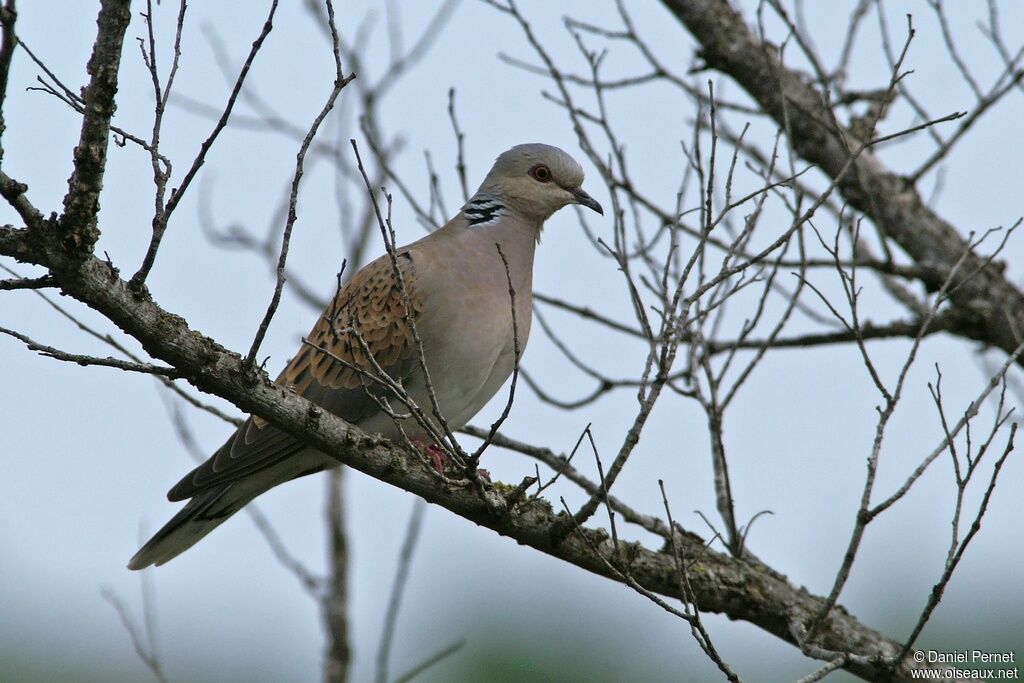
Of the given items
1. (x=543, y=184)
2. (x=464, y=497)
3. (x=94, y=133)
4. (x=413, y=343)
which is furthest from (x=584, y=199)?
(x=94, y=133)

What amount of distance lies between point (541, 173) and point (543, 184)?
0.06 meters

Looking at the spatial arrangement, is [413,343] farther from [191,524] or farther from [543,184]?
[191,524]

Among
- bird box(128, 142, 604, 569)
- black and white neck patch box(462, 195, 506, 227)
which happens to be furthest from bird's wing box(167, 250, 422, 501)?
black and white neck patch box(462, 195, 506, 227)

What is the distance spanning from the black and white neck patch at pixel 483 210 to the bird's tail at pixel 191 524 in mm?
1421

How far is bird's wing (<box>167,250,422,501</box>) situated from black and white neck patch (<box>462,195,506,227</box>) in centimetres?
42

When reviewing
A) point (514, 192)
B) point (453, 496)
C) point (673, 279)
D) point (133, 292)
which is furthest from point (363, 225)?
point (133, 292)

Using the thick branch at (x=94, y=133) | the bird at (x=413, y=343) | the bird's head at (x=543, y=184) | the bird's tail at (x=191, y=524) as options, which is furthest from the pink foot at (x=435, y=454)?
the thick branch at (x=94, y=133)

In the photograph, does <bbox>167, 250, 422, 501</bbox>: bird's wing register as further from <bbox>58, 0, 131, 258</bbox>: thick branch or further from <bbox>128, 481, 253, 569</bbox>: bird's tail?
<bbox>58, 0, 131, 258</bbox>: thick branch

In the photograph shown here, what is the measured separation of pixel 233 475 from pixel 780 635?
6.85 ft

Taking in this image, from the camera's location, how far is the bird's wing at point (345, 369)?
4180mm

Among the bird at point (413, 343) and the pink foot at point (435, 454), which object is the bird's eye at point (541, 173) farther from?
the pink foot at point (435, 454)

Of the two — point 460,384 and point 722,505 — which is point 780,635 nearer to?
point 722,505

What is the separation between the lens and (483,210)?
15.8 ft

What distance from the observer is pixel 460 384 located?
4289 mm
